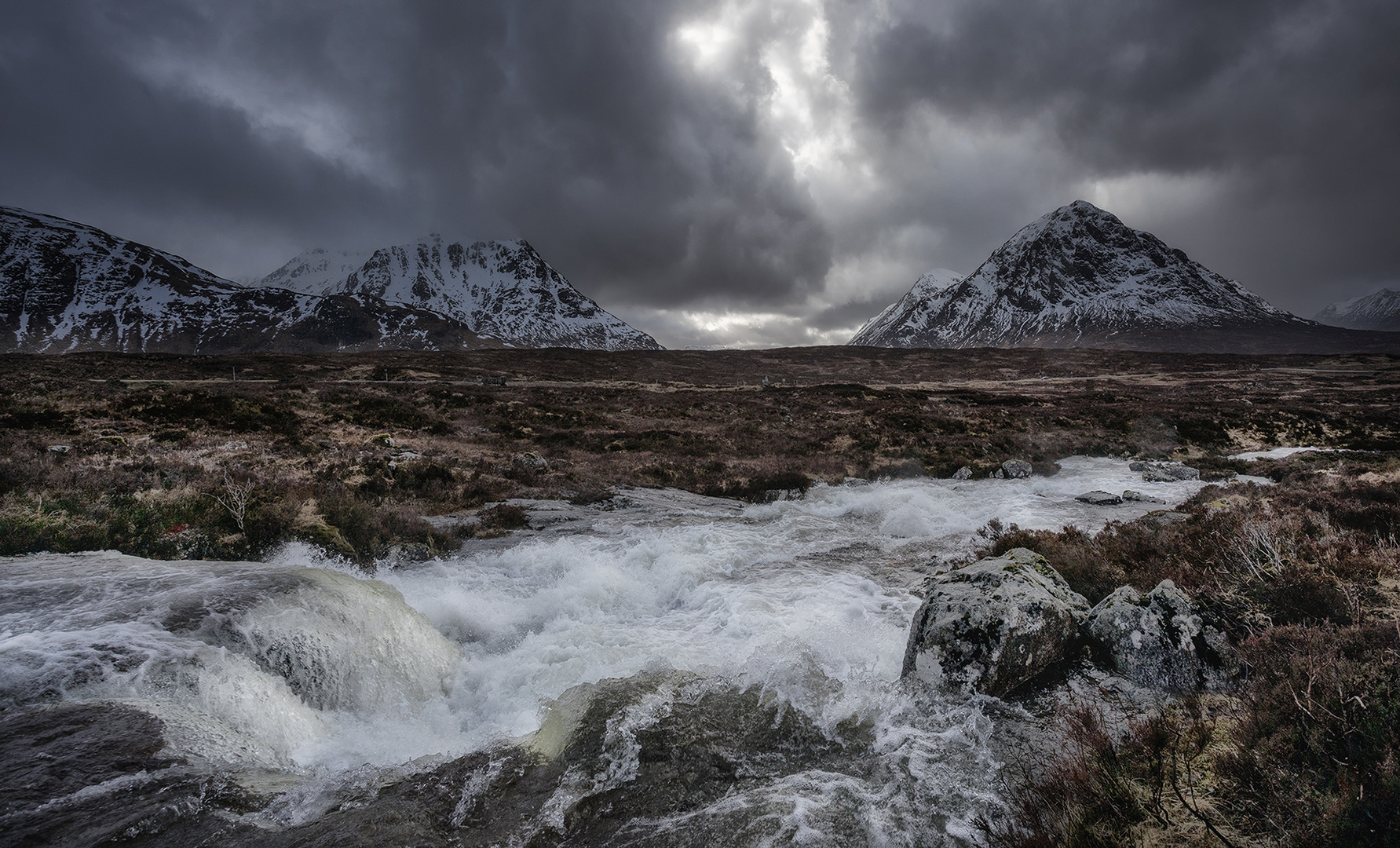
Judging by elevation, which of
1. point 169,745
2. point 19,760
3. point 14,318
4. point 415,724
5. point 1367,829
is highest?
point 14,318

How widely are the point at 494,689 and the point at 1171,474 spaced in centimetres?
2427

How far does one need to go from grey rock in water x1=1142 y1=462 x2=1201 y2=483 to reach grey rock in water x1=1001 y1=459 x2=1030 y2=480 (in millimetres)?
3800

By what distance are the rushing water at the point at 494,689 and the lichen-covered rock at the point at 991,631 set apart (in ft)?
1.33

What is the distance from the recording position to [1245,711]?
446cm

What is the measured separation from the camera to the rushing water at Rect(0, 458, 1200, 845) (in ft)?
15.6

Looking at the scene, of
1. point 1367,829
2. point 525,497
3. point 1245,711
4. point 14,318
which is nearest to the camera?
point 1367,829

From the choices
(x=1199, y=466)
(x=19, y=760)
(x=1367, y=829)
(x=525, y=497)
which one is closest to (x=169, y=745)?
(x=19, y=760)

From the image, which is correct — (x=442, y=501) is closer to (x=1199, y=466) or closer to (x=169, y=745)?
(x=169, y=745)

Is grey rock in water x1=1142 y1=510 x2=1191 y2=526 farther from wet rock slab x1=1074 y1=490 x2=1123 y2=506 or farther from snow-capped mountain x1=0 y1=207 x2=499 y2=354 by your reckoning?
snow-capped mountain x1=0 y1=207 x2=499 y2=354

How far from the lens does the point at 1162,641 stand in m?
6.16

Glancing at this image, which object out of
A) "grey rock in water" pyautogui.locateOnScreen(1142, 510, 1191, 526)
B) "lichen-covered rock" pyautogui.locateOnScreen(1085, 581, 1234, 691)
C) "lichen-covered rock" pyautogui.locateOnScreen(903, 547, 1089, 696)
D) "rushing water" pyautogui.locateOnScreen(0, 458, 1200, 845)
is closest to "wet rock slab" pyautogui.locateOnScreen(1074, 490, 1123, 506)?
"grey rock in water" pyautogui.locateOnScreen(1142, 510, 1191, 526)

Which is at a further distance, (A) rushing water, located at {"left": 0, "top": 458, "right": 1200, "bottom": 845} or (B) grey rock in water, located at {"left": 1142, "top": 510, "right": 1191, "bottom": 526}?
(B) grey rock in water, located at {"left": 1142, "top": 510, "right": 1191, "bottom": 526}

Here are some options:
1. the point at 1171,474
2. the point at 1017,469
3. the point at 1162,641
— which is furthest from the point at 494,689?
the point at 1171,474

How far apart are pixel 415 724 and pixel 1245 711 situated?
8492 mm
